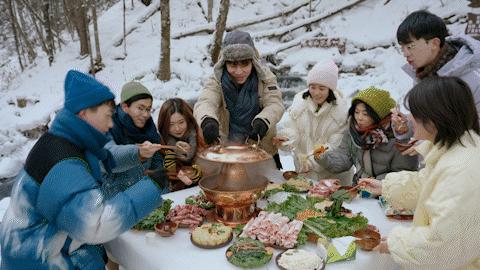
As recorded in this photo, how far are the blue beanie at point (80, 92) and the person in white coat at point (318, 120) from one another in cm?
169

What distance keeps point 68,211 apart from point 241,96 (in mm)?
1906

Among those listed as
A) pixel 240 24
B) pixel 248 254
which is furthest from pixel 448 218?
pixel 240 24

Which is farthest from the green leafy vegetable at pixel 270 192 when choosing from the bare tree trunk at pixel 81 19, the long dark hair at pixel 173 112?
the bare tree trunk at pixel 81 19

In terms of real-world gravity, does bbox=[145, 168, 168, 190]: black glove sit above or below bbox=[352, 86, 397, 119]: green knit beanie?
below

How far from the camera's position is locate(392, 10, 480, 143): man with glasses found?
2545 mm

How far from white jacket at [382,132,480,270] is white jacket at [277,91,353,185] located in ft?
5.27

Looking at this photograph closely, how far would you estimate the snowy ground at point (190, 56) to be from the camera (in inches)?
413

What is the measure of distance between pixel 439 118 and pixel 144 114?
7.27 ft

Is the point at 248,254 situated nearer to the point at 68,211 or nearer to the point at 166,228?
the point at 166,228

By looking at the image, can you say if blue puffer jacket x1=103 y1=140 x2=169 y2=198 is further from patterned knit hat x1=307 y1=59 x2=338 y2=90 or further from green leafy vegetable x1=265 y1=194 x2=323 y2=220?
patterned knit hat x1=307 y1=59 x2=338 y2=90

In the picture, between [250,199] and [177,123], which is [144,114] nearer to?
[177,123]

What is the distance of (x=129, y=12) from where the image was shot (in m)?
16.1

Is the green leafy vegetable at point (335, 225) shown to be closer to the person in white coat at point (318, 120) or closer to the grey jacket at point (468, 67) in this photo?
the person in white coat at point (318, 120)

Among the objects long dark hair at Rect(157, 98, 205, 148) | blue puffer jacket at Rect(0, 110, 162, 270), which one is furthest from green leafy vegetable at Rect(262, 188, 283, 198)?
blue puffer jacket at Rect(0, 110, 162, 270)
